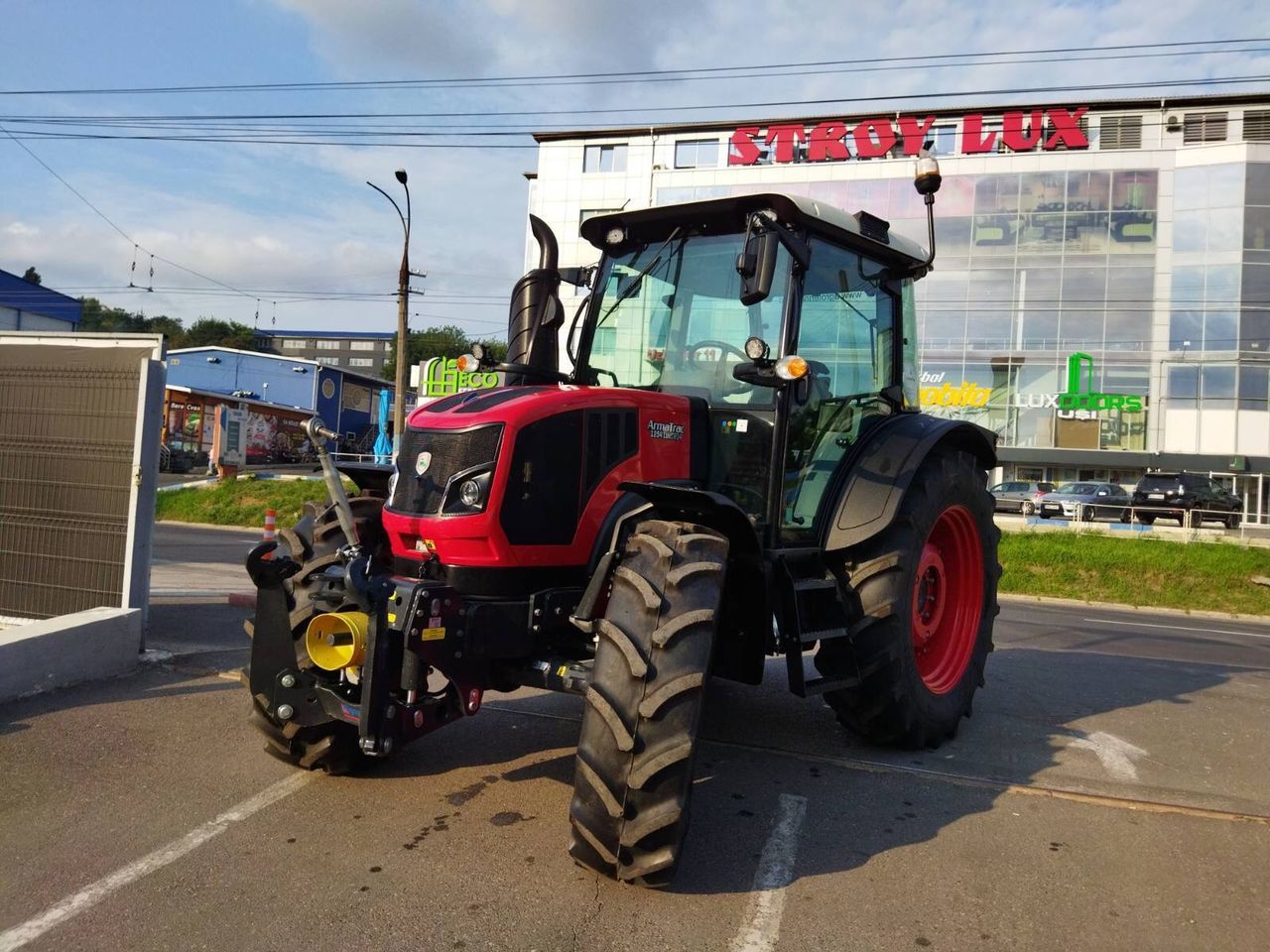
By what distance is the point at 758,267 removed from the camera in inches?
158

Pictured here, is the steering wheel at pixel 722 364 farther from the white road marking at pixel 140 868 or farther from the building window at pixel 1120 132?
the building window at pixel 1120 132

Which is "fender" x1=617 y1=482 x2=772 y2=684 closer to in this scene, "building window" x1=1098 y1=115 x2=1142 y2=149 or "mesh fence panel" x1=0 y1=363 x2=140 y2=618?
"mesh fence panel" x1=0 y1=363 x2=140 y2=618

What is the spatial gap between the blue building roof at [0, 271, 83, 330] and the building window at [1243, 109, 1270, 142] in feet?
187

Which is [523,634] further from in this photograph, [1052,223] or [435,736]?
[1052,223]

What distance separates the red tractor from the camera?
3.40 m

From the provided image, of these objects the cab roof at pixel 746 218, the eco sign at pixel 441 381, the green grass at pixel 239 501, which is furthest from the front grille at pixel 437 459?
the eco sign at pixel 441 381

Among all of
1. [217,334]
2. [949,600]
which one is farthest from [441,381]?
[217,334]

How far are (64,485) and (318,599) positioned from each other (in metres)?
4.04

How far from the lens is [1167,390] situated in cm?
3981

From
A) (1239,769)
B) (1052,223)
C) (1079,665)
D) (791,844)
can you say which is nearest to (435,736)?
(791,844)

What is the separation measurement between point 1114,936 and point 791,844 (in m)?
1.21

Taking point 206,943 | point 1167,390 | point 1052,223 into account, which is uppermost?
point 1052,223

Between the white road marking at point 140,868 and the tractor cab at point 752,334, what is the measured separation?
8.14 feet

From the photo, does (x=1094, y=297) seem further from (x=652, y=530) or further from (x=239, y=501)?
(x=652, y=530)
